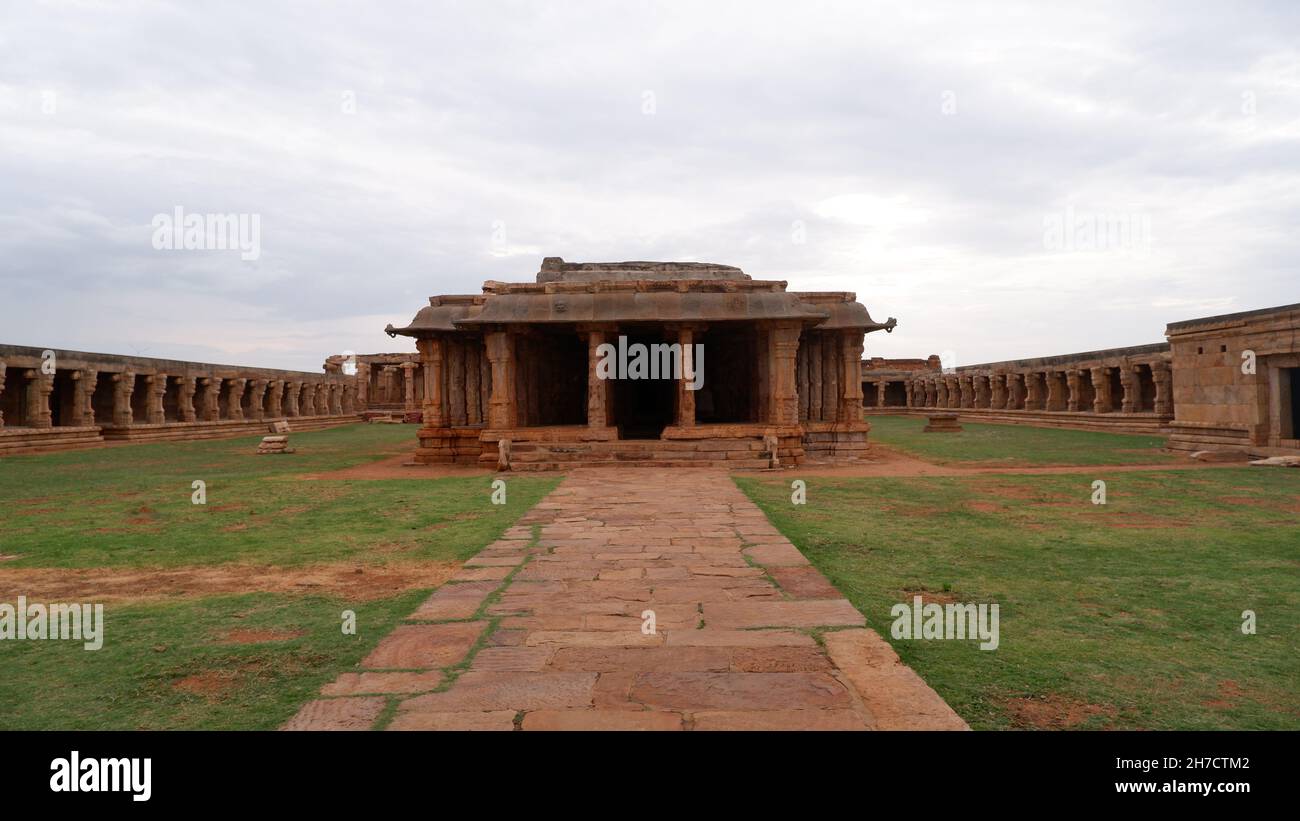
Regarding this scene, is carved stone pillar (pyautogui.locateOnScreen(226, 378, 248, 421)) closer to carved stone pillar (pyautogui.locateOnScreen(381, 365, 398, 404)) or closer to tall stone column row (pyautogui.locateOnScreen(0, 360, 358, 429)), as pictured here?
tall stone column row (pyautogui.locateOnScreen(0, 360, 358, 429))

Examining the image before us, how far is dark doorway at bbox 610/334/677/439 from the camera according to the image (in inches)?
846

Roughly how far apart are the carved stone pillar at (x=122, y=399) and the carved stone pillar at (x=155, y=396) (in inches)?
54.4

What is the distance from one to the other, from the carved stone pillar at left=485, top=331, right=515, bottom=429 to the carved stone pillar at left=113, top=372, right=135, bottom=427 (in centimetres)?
1799

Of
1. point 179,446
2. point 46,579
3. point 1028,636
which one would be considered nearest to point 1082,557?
point 1028,636

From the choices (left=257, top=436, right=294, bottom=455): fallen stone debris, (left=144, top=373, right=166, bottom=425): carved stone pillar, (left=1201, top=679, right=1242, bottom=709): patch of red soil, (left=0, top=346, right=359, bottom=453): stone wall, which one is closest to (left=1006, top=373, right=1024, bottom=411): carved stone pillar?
(left=257, top=436, right=294, bottom=455): fallen stone debris

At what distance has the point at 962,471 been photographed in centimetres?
1415

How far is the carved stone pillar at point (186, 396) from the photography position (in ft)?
93.7

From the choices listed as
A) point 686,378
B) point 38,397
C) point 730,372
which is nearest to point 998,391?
point 730,372

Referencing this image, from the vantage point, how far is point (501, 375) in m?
15.8

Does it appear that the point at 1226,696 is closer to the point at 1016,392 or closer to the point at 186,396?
the point at 186,396

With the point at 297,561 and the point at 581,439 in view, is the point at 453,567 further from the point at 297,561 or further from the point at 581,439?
the point at 581,439

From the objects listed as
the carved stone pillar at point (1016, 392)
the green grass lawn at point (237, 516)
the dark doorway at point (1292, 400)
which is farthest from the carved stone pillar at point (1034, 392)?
the green grass lawn at point (237, 516)

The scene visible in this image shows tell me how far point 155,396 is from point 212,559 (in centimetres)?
2553

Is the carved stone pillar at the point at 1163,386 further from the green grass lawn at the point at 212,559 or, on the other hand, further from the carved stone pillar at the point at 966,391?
the green grass lawn at the point at 212,559
